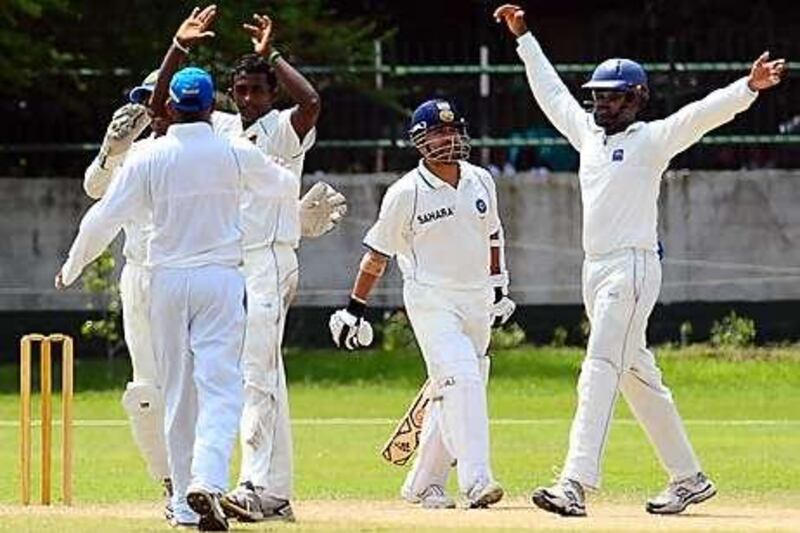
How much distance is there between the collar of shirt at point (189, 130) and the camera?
12086mm

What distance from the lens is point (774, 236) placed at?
2688 centimetres

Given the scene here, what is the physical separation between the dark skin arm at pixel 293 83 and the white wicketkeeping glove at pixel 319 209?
53 cm

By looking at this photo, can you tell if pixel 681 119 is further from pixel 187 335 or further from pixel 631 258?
pixel 187 335

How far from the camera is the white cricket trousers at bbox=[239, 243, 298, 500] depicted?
1287 cm

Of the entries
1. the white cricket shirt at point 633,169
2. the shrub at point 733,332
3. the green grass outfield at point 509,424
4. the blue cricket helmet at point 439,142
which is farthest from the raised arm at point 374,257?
the shrub at point 733,332

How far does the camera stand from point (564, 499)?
13.0 m

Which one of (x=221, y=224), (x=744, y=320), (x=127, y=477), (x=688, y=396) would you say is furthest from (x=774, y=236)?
(x=221, y=224)

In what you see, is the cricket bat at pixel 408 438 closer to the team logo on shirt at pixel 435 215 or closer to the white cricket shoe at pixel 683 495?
the team logo on shirt at pixel 435 215

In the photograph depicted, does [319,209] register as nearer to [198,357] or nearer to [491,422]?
[198,357]

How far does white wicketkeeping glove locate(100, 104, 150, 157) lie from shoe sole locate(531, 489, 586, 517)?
266 centimetres

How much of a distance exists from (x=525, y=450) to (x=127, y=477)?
3.09m

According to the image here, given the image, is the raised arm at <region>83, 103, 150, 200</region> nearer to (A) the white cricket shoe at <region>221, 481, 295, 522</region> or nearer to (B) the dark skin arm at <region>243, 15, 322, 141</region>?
(B) the dark skin arm at <region>243, 15, 322, 141</region>

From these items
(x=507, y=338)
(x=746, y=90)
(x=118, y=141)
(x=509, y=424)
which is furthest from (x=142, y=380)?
(x=507, y=338)

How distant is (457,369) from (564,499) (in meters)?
0.91
